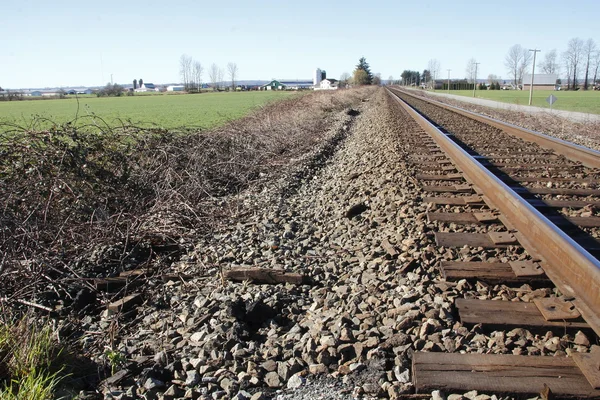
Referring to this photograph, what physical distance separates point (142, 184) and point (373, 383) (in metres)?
5.26

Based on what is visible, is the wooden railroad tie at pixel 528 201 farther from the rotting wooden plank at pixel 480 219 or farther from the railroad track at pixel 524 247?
the rotting wooden plank at pixel 480 219

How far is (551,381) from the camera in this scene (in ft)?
8.04

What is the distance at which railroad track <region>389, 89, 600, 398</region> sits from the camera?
8.29 feet

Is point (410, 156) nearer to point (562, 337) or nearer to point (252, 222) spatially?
point (252, 222)

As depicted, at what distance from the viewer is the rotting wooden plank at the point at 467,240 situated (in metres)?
4.31

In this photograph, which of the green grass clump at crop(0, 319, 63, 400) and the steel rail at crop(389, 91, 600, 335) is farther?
the steel rail at crop(389, 91, 600, 335)

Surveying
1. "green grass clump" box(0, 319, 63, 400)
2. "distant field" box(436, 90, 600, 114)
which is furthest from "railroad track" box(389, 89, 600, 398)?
"distant field" box(436, 90, 600, 114)

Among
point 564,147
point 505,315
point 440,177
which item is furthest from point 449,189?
point 564,147

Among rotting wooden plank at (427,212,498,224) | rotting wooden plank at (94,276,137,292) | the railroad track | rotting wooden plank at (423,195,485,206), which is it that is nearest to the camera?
the railroad track

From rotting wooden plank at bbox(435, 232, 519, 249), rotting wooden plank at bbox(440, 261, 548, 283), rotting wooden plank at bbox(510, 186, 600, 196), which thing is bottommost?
rotting wooden plank at bbox(440, 261, 548, 283)

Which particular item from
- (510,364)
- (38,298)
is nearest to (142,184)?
(38,298)

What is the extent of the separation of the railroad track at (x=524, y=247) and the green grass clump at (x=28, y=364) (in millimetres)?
1885

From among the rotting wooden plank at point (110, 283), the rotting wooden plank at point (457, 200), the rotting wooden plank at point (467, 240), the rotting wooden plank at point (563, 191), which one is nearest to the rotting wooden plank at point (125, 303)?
the rotting wooden plank at point (110, 283)

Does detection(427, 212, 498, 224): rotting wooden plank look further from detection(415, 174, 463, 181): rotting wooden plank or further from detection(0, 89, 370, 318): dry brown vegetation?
detection(0, 89, 370, 318): dry brown vegetation
